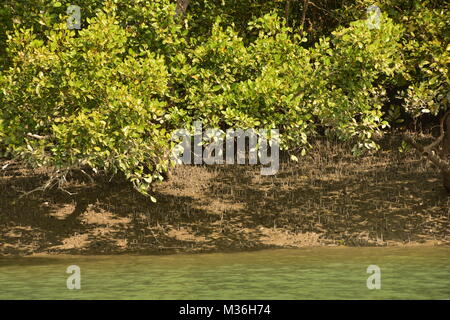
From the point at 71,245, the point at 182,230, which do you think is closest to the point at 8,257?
the point at 71,245

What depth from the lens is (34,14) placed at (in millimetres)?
20766

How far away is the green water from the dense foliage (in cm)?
223

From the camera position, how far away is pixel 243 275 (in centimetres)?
1698

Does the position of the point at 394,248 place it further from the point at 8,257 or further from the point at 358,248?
the point at 8,257

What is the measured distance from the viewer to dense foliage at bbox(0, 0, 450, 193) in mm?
18688

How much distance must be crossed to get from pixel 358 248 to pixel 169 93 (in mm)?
6145

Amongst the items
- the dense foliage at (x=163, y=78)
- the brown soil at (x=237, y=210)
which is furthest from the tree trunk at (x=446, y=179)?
the dense foliage at (x=163, y=78)

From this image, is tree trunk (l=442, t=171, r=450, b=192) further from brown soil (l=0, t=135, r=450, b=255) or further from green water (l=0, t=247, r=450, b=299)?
green water (l=0, t=247, r=450, b=299)

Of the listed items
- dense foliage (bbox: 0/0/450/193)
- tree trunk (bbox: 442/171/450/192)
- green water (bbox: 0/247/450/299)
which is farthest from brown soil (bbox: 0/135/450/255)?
dense foliage (bbox: 0/0/450/193)

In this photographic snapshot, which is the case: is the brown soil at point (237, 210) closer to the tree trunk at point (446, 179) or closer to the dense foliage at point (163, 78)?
the tree trunk at point (446, 179)

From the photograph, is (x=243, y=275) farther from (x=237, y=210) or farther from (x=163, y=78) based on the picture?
(x=237, y=210)

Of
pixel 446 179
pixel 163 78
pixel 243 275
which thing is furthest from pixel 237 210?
pixel 243 275

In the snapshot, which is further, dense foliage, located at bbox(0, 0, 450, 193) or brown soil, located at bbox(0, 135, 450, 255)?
brown soil, located at bbox(0, 135, 450, 255)

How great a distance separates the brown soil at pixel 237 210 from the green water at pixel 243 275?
4.52 ft
